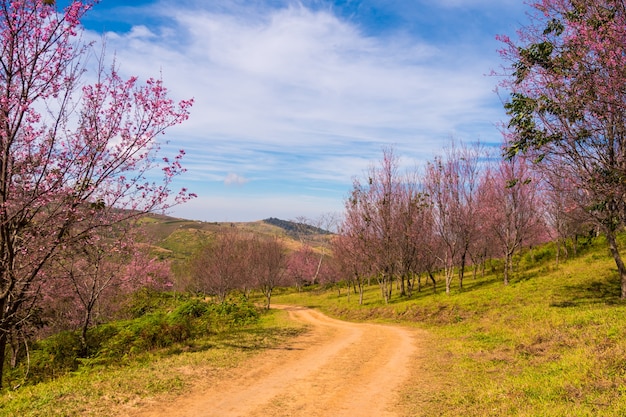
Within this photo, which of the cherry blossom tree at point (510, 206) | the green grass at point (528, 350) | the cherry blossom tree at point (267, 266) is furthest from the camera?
the cherry blossom tree at point (267, 266)

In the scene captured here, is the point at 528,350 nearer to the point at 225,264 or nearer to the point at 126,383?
the point at 126,383

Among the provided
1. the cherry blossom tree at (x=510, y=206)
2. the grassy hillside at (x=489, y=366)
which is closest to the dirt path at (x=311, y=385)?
the grassy hillside at (x=489, y=366)

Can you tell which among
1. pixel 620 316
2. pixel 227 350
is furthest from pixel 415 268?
pixel 227 350

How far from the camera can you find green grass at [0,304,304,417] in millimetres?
7695

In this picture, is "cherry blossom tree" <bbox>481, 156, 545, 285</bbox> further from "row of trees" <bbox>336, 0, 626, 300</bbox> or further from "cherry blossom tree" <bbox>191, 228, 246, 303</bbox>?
"cherry blossom tree" <bbox>191, 228, 246, 303</bbox>

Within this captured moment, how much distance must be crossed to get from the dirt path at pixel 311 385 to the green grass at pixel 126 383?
695mm

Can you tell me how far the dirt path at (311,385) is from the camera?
769cm

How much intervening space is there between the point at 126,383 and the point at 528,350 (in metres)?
11.7

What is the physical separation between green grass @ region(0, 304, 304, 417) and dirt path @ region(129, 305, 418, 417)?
695 millimetres

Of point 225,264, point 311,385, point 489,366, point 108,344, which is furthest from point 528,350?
point 225,264

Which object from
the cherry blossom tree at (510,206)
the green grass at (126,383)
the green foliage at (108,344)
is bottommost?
the green foliage at (108,344)

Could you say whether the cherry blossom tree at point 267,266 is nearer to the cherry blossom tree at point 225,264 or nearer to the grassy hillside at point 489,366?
the cherry blossom tree at point 225,264

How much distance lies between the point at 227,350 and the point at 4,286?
271 inches

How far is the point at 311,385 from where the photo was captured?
30.9 ft
